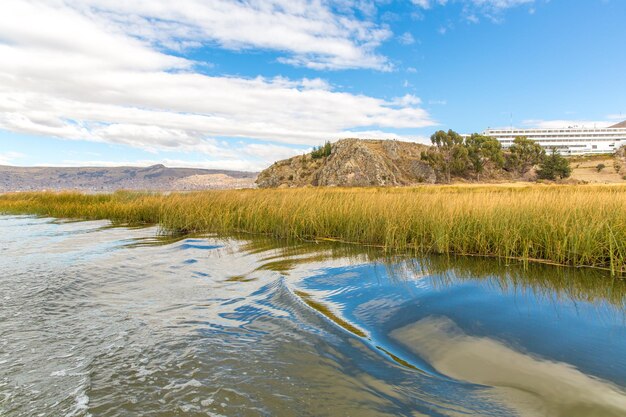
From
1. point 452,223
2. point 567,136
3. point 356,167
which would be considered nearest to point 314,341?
point 452,223

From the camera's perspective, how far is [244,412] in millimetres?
3484

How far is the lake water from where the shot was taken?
3.71 m

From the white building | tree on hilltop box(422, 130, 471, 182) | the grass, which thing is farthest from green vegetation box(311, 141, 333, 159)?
the white building

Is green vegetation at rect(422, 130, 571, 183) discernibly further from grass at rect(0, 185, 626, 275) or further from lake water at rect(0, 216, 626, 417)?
lake water at rect(0, 216, 626, 417)

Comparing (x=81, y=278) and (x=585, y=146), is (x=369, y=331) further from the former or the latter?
(x=585, y=146)

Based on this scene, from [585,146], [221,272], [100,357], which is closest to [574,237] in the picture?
[221,272]

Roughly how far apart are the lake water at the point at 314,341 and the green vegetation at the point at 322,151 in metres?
71.2

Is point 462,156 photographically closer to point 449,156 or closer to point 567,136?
point 449,156

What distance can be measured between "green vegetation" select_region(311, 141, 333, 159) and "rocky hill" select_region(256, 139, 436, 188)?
44 centimetres

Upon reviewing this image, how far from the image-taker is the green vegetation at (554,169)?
66.1m

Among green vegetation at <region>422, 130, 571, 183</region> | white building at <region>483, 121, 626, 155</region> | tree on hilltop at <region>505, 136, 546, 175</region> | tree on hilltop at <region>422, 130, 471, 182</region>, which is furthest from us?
white building at <region>483, 121, 626, 155</region>

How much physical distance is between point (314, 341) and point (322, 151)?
252 feet

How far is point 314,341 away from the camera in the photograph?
199 inches

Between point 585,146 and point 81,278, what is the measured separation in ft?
525
